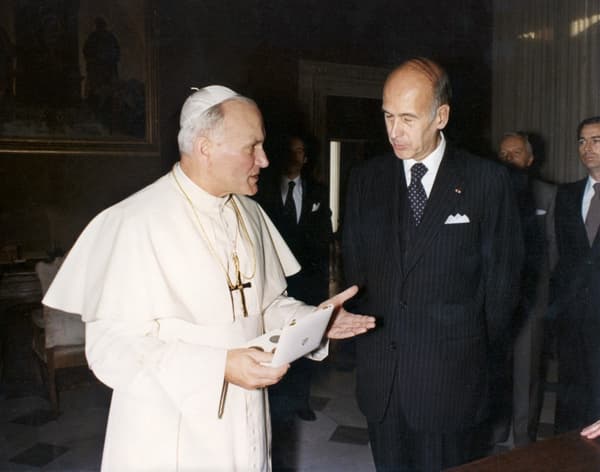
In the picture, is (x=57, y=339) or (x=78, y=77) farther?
(x=78, y=77)

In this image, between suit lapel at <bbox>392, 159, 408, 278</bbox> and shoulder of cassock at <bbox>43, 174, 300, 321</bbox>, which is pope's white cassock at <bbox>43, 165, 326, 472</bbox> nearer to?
shoulder of cassock at <bbox>43, 174, 300, 321</bbox>

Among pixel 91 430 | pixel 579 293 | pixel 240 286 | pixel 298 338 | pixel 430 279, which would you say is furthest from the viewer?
pixel 91 430

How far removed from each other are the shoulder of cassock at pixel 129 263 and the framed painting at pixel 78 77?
15.3 ft

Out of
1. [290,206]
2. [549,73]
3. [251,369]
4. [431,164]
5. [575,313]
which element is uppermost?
[549,73]

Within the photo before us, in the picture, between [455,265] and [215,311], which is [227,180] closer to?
[215,311]

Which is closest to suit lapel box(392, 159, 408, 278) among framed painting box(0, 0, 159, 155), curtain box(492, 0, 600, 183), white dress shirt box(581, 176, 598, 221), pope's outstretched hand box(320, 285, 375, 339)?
pope's outstretched hand box(320, 285, 375, 339)

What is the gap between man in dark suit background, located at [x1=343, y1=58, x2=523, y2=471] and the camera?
2.36 metres

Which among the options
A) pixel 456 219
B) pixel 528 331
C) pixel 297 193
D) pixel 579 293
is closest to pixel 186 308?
pixel 456 219

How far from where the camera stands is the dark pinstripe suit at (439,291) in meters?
2.36

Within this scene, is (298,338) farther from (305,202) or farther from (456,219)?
(305,202)

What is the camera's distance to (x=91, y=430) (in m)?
4.50

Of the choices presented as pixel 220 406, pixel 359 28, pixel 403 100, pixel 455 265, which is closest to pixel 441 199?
pixel 455 265

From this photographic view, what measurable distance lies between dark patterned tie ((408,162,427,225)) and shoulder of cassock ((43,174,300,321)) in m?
0.94

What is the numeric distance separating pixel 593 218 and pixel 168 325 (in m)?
3.01
